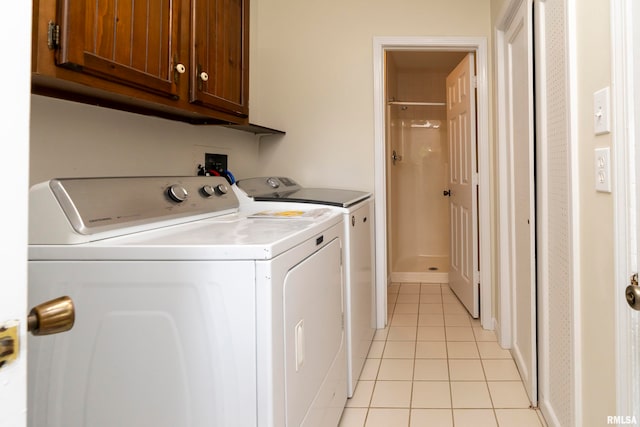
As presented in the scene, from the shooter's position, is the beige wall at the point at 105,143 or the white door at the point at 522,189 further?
the white door at the point at 522,189

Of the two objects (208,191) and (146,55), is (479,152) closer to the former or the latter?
(208,191)

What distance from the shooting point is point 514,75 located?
220 centimetres

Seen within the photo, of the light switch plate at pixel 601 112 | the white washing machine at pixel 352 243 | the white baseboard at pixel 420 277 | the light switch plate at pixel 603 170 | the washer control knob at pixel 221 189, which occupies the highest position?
the light switch plate at pixel 601 112

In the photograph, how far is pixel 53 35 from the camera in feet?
3.12

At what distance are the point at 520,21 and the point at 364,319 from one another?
1.74 meters

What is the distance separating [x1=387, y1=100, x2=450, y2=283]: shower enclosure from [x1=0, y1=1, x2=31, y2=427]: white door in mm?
4300

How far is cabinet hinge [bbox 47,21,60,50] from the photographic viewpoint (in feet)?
3.09

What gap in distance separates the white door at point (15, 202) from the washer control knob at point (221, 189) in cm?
139

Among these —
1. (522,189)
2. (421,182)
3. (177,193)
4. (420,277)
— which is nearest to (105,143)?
(177,193)

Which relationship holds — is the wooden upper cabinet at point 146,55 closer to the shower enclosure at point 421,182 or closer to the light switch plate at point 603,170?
the light switch plate at point 603,170

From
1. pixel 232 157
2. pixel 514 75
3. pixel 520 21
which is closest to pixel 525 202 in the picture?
pixel 514 75

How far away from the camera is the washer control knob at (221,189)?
181 cm

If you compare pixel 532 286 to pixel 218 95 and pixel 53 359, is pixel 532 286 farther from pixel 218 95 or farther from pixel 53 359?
pixel 53 359

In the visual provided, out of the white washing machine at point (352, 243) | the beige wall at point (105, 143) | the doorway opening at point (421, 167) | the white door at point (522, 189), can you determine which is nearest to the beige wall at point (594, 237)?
the white door at point (522, 189)
